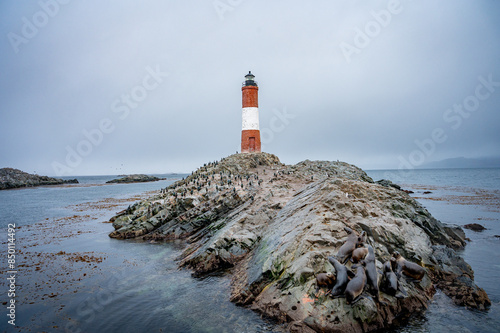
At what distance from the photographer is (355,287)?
7.84 metres

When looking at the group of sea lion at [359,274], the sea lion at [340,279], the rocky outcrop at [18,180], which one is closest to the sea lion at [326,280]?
the group of sea lion at [359,274]

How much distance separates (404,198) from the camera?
1741 centimetres

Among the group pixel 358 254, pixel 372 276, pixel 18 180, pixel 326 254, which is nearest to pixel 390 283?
pixel 372 276

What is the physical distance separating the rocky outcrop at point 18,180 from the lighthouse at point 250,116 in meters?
79.2

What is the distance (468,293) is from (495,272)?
5042 mm

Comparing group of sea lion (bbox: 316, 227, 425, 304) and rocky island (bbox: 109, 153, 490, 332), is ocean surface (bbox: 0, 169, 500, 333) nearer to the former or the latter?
rocky island (bbox: 109, 153, 490, 332)

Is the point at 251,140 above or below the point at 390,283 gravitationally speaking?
above

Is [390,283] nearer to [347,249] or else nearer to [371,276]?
[371,276]

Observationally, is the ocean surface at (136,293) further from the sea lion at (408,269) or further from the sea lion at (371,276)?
the sea lion at (371,276)

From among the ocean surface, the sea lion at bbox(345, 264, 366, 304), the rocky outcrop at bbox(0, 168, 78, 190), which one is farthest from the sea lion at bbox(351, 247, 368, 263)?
the rocky outcrop at bbox(0, 168, 78, 190)

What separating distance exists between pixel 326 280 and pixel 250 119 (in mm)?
34169

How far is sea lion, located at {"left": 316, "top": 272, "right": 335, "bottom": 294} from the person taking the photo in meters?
8.23

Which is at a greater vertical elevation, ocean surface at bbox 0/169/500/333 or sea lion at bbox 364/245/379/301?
sea lion at bbox 364/245/379/301

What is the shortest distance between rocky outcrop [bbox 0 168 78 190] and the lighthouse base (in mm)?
78799
